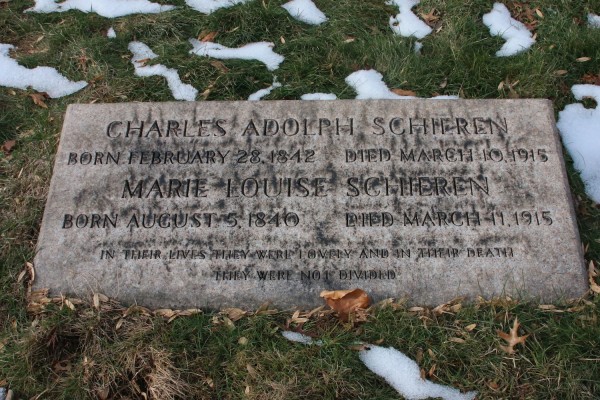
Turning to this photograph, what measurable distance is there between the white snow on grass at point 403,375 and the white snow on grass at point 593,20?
2938mm

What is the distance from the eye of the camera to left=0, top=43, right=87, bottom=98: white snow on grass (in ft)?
14.6

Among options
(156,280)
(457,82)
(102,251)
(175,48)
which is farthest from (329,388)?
(175,48)

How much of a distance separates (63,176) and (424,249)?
208 centimetres

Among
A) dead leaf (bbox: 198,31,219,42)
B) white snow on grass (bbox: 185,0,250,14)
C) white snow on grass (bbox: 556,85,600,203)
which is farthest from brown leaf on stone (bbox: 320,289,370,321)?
white snow on grass (bbox: 185,0,250,14)

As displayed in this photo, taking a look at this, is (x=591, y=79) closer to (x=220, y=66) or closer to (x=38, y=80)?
(x=220, y=66)

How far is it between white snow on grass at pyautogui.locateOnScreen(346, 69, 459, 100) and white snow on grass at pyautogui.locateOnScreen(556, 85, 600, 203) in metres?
0.73

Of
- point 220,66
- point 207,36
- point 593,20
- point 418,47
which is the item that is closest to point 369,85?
point 418,47

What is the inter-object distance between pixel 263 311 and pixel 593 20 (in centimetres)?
327

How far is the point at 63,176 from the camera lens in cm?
365

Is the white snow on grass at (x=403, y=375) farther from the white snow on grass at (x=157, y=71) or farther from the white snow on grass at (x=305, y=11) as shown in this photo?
the white snow on grass at (x=305, y=11)

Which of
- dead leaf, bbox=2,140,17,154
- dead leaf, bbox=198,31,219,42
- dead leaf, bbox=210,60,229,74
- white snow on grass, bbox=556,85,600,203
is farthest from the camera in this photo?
dead leaf, bbox=198,31,219,42

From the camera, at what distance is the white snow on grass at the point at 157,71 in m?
4.32

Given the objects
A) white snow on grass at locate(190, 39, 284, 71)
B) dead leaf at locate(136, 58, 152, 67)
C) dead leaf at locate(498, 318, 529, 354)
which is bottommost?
dead leaf at locate(498, 318, 529, 354)

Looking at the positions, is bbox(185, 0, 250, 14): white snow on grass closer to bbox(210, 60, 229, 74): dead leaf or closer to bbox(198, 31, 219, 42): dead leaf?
bbox(198, 31, 219, 42): dead leaf
